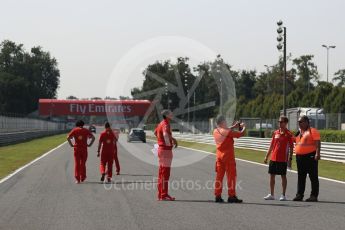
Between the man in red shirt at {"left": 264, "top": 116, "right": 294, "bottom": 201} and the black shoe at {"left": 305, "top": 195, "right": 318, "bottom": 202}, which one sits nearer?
the black shoe at {"left": 305, "top": 195, "right": 318, "bottom": 202}

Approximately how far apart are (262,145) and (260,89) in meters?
106

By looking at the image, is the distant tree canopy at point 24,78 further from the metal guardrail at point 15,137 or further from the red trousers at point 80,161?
the red trousers at point 80,161

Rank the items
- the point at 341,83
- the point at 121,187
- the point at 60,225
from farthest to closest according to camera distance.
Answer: the point at 341,83 → the point at 121,187 → the point at 60,225

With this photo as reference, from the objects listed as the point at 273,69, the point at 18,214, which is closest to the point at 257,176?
the point at 18,214

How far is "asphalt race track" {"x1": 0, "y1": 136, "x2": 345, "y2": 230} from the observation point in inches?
354

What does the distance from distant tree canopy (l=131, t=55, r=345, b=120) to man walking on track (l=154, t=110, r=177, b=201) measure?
60.5ft

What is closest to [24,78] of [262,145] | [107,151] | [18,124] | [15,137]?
[18,124]

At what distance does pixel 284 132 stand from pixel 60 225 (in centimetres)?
538

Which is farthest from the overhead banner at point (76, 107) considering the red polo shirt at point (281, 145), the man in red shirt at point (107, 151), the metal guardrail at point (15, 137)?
the red polo shirt at point (281, 145)

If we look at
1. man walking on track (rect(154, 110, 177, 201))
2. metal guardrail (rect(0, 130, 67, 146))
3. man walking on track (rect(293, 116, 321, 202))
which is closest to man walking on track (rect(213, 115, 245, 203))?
man walking on track (rect(154, 110, 177, 201))

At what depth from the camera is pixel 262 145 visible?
3662 centimetres

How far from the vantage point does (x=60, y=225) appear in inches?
349

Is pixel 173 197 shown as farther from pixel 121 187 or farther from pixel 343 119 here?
pixel 343 119

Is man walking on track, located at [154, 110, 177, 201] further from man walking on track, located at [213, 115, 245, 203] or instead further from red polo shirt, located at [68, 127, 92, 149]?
red polo shirt, located at [68, 127, 92, 149]
